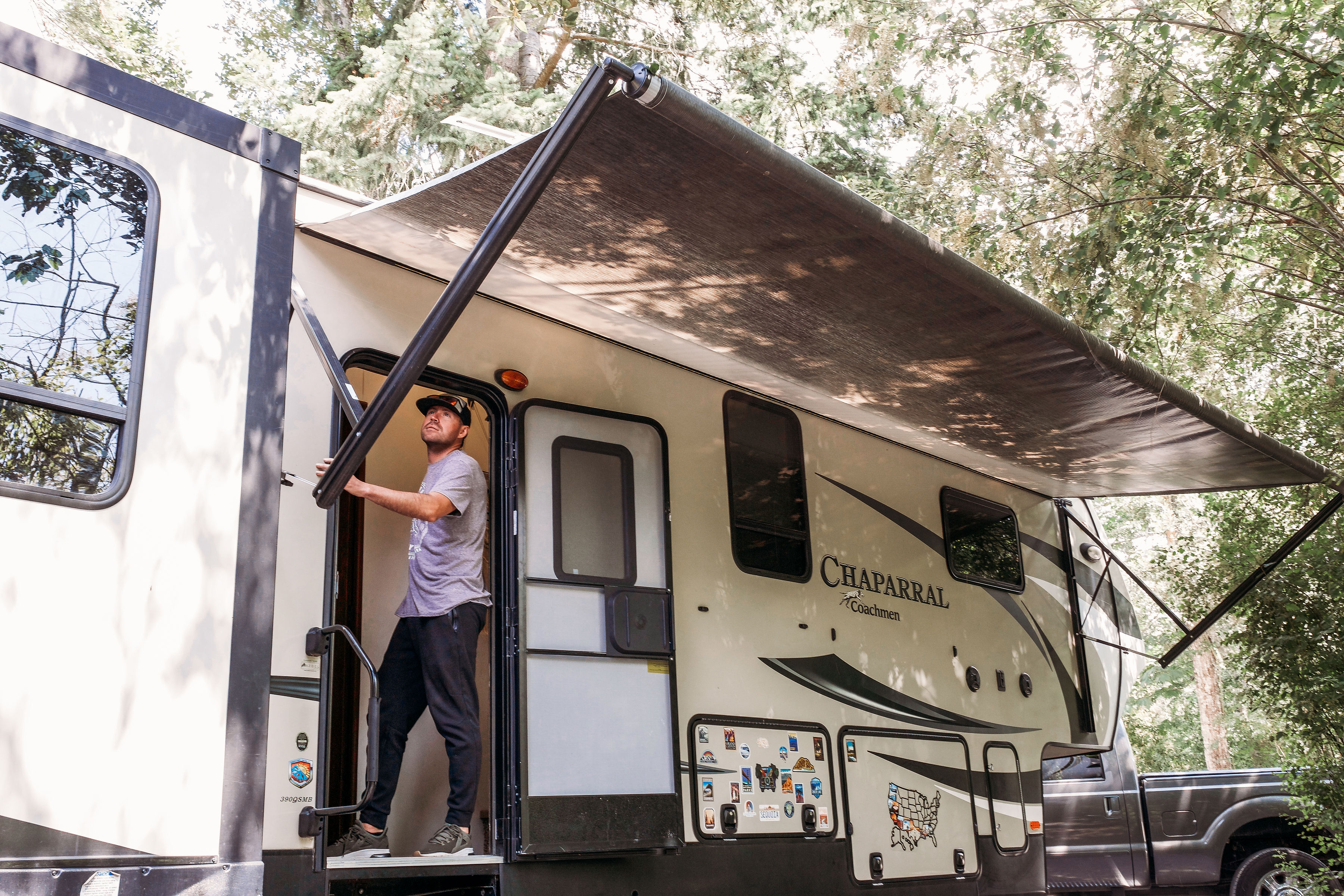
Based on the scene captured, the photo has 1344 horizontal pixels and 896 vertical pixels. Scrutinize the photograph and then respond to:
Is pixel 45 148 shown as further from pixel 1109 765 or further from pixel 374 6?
pixel 374 6

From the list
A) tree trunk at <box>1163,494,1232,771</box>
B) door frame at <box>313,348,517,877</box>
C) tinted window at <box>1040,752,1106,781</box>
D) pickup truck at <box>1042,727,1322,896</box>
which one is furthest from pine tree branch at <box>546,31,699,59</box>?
tree trunk at <box>1163,494,1232,771</box>

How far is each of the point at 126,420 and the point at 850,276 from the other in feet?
7.26

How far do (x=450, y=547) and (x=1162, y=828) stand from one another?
18.4 feet

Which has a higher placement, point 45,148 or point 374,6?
point 374,6

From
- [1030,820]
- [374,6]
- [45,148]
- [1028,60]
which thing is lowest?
[1030,820]

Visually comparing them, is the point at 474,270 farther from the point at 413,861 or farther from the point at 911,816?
the point at 911,816

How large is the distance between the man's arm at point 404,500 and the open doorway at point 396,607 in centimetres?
24

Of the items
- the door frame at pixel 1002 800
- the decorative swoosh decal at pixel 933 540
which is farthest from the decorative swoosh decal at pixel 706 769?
the door frame at pixel 1002 800

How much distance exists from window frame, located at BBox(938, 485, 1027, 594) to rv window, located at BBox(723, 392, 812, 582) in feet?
3.88

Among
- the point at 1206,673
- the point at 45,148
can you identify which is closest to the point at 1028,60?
the point at 45,148

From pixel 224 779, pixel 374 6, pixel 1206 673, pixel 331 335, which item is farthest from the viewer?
pixel 1206 673

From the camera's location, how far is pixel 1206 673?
1834 centimetres

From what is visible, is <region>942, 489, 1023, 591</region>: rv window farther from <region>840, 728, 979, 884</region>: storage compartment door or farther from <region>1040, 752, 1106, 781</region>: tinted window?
<region>1040, 752, 1106, 781</region>: tinted window

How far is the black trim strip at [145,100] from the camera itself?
235 centimetres
